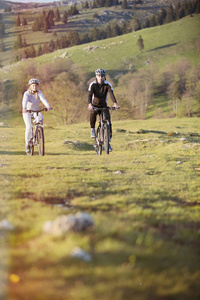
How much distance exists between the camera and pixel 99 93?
13258 millimetres

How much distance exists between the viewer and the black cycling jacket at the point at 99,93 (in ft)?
42.9

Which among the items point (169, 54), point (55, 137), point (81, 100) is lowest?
point (55, 137)

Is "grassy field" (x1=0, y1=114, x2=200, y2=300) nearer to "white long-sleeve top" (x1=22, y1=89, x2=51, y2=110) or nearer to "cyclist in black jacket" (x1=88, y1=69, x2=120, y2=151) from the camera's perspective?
"white long-sleeve top" (x1=22, y1=89, x2=51, y2=110)

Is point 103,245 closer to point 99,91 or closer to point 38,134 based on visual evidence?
point 38,134

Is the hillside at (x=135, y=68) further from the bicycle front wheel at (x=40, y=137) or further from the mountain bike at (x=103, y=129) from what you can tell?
the bicycle front wheel at (x=40, y=137)

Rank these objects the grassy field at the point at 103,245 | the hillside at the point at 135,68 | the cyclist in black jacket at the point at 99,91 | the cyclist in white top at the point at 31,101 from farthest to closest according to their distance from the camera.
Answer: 1. the hillside at the point at 135,68
2. the cyclist in black jacket at the point at 99,91
3. the cyclist in white top at the point at 31,101
4. the grassy field at the point at 103,245

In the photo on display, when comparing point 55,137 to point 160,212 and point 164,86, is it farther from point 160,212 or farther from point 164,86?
point 164,86

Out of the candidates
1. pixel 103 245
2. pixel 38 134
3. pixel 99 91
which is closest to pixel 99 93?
pixel 99 91

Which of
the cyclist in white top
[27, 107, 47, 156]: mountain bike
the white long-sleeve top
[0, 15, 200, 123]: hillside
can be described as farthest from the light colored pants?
[0, 15, 200, 123]: hillside

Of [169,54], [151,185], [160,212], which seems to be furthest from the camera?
[169,54]

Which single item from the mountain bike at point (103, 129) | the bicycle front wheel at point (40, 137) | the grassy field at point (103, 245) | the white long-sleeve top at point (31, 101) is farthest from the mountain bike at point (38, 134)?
the grassy field at point (103, 245)

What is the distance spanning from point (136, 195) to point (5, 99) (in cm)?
13270

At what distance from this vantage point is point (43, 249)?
284 centimetres

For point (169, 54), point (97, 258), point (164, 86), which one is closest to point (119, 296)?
point (97, 258)
